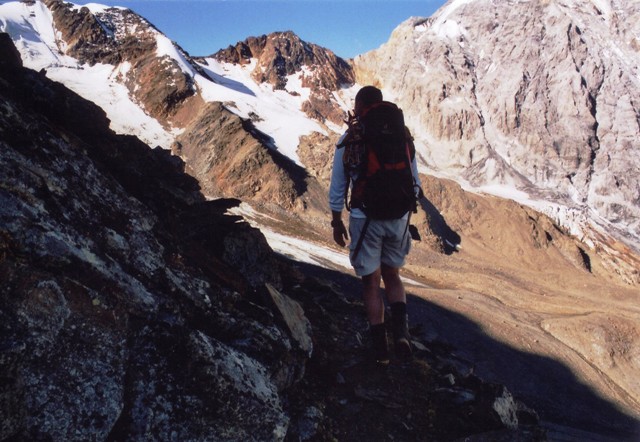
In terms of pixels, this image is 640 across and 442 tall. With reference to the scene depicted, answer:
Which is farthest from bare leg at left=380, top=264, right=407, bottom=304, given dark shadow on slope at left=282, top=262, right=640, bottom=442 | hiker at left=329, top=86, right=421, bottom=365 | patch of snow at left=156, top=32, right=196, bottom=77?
patch of snow at left=156, top=32, right=196, bottom=77

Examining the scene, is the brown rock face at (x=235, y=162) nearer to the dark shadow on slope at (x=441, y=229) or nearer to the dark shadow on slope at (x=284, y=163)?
the dark shadow on slope at (x=284, y=163)

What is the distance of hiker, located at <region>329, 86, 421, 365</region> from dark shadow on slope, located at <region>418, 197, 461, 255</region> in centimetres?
3943

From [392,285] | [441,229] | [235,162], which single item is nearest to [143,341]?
[392,285]

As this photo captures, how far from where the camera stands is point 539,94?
2918 inches

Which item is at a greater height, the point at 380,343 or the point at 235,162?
the point at 235,162

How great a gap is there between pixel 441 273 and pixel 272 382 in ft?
106

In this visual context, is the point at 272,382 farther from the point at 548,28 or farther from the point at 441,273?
the point at 548,28

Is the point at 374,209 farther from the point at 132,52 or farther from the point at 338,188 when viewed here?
the point at 132,52

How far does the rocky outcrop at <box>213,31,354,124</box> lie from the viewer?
277ft

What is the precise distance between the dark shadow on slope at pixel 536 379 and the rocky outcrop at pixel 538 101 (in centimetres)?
4905

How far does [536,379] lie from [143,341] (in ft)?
63.3

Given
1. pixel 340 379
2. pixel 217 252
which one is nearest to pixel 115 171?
pixel 217 252

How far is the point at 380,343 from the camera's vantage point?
5473 millimetres

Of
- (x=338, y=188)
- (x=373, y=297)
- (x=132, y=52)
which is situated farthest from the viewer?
(x=132, y=52)
